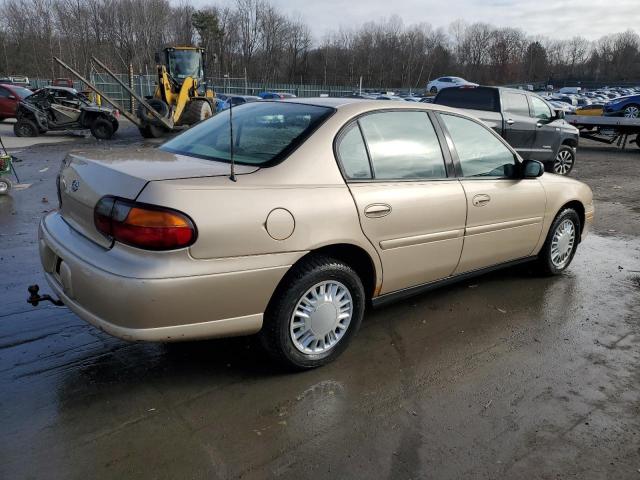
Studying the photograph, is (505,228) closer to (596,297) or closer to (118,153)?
(596,297)

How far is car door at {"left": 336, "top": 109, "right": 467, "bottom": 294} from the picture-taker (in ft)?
10.9

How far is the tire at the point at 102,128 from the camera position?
57.9 ft

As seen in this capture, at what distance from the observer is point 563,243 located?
5.16 m

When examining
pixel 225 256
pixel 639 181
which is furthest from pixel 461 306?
pixel 639 181

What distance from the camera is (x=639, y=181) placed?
40.7ft

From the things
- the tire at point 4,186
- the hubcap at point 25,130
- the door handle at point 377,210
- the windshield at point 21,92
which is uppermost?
the door handle at point 377,210

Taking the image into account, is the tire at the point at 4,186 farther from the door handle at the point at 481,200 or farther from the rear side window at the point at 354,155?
the door handle at the point at 481,200

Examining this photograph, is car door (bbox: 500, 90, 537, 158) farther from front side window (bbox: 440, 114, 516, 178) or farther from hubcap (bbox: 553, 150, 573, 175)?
front side window (bbox: 440, 114, 516, 178)

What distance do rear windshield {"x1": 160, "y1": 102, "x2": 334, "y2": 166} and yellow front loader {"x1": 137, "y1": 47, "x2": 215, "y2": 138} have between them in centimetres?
1298

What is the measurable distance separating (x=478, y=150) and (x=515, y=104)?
25.0ft

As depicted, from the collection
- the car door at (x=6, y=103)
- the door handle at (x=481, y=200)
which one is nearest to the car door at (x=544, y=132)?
the door handle at (x=481, y=200)

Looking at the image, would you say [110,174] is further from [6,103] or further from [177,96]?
[6,103]

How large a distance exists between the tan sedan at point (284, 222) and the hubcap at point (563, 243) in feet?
3.01

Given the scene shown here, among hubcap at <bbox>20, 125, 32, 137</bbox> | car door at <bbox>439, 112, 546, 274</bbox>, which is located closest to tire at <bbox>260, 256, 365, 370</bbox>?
car door at <bbox>439, 112, 546, 274</bbox>
